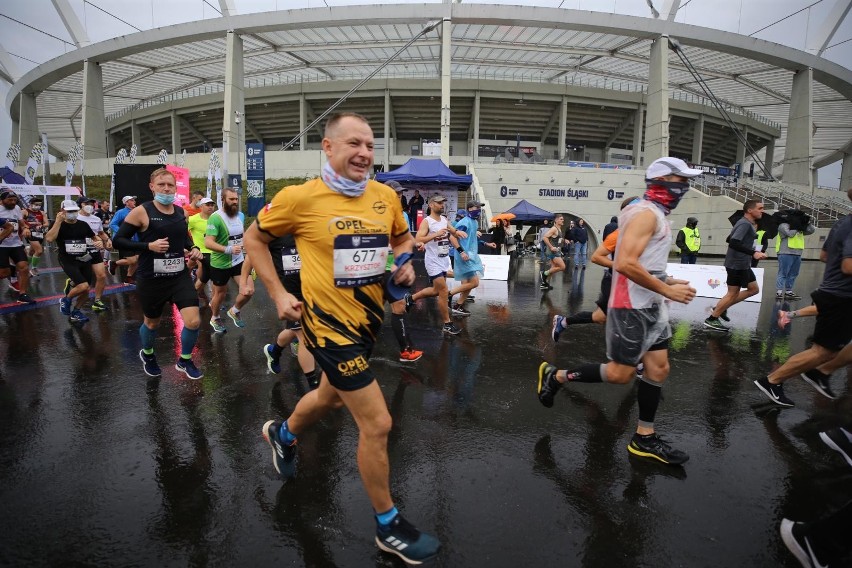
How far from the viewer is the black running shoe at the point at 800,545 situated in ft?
6.40

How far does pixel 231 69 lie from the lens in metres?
27.3

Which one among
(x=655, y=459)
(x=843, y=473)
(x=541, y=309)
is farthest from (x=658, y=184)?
(x=541, y=309)

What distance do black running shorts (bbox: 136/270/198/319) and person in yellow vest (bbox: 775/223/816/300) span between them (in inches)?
393

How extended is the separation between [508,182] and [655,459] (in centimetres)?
2626

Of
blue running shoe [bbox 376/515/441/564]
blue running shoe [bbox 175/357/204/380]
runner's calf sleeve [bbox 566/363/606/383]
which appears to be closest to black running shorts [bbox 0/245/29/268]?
blue running shoe [bbox 175/357/204/380]

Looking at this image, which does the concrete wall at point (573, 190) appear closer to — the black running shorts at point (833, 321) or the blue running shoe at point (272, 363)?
the blue running shoe at point (272, 363)

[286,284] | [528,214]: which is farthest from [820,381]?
[528,214]

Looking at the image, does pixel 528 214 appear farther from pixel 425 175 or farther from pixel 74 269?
pixel 74 269

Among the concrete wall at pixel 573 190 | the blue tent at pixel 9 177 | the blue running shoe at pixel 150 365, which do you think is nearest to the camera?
the blue running shoe at pixel 150 365

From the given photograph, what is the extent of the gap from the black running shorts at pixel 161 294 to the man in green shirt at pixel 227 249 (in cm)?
105

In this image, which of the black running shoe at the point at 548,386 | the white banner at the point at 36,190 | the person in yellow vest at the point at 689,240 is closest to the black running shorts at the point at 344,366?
the black running shoe at the point at 548,386

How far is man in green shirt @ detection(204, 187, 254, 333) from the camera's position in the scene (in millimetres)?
5551

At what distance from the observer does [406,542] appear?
2012 millimetres

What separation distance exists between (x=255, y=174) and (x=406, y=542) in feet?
67.7
